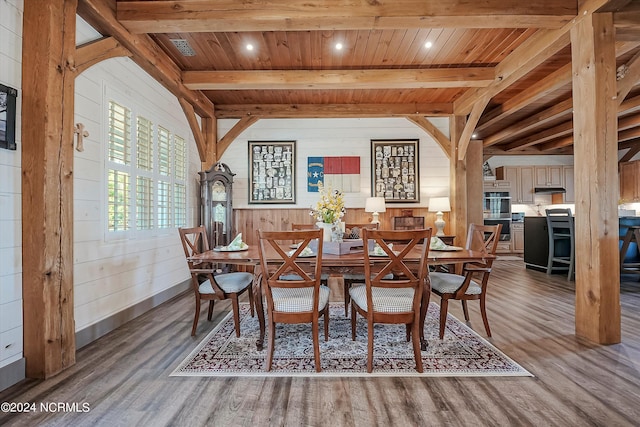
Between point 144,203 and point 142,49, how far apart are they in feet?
5.42

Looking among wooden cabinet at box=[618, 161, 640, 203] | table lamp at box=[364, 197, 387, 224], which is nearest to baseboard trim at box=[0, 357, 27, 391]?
table lamp at box=[364, 197, 387, 224]

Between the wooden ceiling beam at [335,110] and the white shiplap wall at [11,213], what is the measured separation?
3457 millimetres

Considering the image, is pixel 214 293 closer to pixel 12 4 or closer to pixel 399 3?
pixel 12 4

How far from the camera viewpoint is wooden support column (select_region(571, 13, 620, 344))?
8.09 feet

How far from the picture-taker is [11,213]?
6.54 ft

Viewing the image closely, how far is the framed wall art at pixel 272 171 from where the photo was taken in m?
5.59

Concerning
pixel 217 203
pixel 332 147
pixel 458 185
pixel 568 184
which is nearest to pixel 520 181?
pixel 568 184

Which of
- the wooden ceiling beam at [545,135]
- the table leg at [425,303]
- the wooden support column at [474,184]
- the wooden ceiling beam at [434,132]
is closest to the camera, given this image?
the table leg at [425,303]

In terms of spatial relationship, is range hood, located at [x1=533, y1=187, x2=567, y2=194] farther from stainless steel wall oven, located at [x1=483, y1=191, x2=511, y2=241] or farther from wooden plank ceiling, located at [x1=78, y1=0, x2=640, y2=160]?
wooden plank ceiling, located at [x1=78, y1=0, x2=640, y2=160]

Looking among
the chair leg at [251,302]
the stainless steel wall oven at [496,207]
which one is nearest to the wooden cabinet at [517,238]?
the stainless steel wall oven at [496,207]

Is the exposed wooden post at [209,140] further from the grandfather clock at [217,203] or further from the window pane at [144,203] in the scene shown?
the window pane at [144,203]

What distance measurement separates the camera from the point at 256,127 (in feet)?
18.5

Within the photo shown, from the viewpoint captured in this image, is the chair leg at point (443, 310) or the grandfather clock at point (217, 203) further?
the grandfather clock at point (217, 203)

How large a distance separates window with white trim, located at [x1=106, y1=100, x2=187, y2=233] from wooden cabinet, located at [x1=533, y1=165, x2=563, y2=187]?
346 inches
